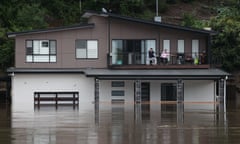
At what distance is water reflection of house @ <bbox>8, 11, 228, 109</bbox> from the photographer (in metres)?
46.1

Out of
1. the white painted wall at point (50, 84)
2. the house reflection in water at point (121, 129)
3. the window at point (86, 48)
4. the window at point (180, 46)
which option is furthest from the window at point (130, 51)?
the house reflection in water at point (121, 129)

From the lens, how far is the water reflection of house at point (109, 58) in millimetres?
46094

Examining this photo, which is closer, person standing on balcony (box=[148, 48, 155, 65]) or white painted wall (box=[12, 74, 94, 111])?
white painted wall (box=[12, 74, 94, 111])

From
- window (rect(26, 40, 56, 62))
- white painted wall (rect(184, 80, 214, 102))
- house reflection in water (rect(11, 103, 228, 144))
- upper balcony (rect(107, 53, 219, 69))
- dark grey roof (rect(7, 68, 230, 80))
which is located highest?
window (rect(26, 40, 56, 62))

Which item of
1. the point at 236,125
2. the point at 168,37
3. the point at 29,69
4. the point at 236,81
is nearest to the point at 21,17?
the point at 29,69

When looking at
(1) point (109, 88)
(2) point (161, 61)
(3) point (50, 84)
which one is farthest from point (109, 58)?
(3) point (50, 84)

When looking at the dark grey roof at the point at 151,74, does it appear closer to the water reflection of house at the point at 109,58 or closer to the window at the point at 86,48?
the water reflection of house at the point at 109,58

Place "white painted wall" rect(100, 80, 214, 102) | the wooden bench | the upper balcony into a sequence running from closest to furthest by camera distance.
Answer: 1. the wooden bench
2. the upper balcony
3. "white painted wall" rect(100, 80, 214, 102)

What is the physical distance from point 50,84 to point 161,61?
8.23m

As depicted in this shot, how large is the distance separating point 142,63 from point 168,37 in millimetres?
2824

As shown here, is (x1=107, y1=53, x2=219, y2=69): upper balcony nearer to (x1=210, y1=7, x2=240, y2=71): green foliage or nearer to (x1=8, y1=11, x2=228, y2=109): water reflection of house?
(x1=8, y1=11, x2=228, y2=109): water reflection of house

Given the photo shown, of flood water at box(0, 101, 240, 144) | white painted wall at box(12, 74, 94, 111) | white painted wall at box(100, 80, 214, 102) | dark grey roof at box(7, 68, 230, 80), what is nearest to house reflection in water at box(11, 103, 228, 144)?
flood water at box(0, 101, 240, 144)

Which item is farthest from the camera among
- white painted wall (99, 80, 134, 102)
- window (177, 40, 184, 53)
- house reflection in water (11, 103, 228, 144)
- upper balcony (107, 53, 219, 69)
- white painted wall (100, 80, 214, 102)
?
window (177, 40, 184, 53)

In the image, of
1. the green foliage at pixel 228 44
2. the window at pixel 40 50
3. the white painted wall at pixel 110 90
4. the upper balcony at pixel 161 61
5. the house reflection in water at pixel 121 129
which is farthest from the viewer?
the green foliage at pixel 228 44
